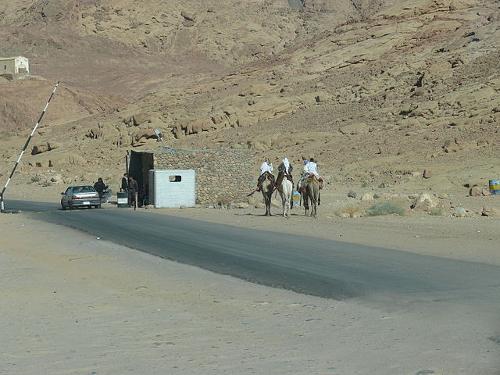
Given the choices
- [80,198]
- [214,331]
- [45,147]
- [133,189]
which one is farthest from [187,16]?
[214,331]

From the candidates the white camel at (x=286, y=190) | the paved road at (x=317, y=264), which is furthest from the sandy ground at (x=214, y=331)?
the white camel at (x=286, y=190)

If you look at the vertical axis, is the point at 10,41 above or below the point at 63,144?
above

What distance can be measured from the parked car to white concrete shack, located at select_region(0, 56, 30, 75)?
265 ft

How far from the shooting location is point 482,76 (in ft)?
211

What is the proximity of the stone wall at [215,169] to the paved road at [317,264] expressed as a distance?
49.2 ft

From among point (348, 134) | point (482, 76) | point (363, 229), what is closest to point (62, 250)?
point (363, 229)

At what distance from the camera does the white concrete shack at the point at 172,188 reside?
143 feet

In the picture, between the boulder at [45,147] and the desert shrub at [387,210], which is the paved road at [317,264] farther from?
the boulder at [45,147]

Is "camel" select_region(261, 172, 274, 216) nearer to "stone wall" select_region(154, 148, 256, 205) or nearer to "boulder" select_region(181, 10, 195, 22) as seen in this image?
"stone wall" select_region(154, 148, 256, 205)

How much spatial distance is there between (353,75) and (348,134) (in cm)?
1471

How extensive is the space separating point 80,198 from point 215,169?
6472mm

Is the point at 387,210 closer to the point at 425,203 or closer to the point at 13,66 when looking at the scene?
the point at 425,203

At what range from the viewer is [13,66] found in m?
122

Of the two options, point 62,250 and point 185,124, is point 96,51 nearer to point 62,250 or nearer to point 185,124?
point 185,124
